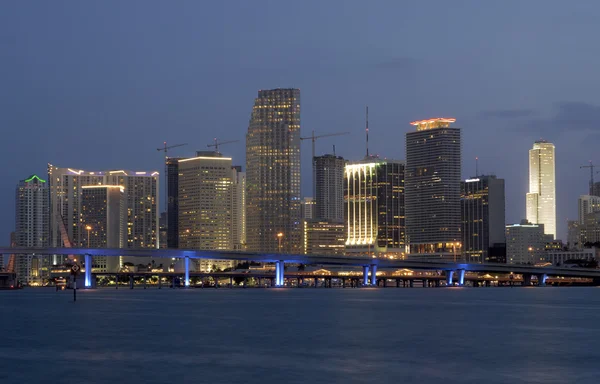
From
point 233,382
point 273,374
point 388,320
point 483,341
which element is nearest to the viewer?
point 233,382

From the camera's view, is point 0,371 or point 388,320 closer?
point 0,371

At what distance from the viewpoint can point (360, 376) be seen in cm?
5047

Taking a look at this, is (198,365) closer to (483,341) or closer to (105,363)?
(105,363)

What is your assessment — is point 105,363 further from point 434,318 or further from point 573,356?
point 434,318

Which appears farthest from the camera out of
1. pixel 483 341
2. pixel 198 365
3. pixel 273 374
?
pixel 483 341

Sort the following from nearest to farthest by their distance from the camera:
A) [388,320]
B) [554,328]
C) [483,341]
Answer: [483,341] < [554,328] < [388,320]

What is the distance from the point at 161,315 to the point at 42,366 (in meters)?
52.9

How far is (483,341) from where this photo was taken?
71.0 meters

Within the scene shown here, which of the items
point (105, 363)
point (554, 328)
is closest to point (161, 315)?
point (554, 328)

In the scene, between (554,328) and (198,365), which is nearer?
(198,365)

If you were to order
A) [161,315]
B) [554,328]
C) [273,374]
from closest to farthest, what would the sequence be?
[273,374], [554,328], [161,315]

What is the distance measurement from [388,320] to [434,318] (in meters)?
6.44

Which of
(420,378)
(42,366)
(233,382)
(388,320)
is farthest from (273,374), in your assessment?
(388,320)

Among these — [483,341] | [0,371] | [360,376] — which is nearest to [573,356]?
[483,341]
